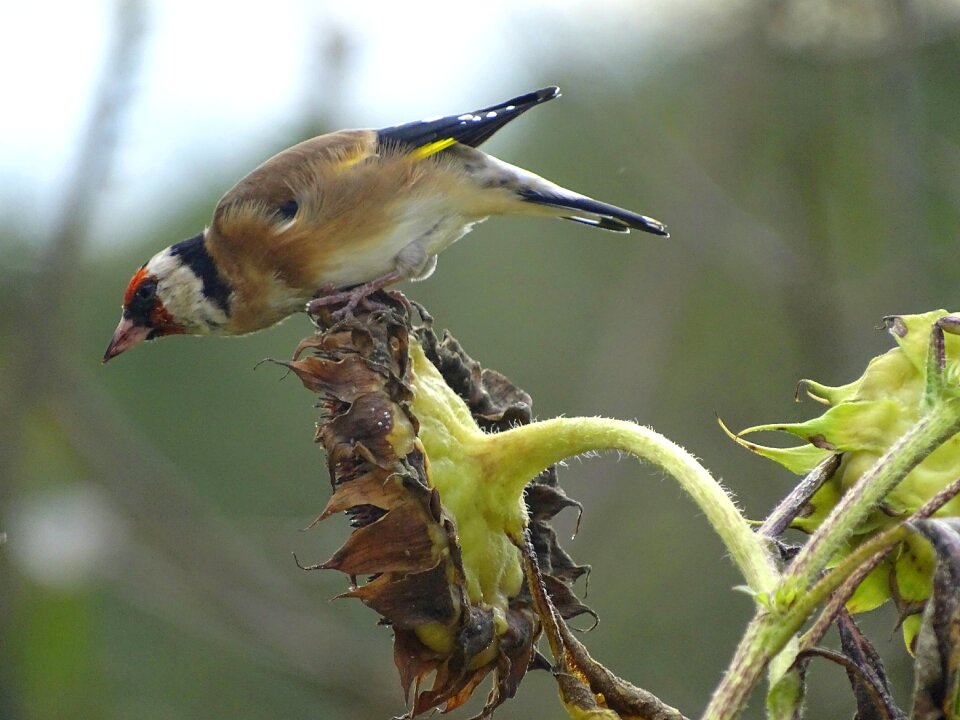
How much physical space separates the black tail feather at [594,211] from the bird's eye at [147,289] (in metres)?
1.42

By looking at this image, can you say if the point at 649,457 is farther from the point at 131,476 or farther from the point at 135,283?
the point at 131,476

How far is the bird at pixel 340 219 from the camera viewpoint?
13.3 ft

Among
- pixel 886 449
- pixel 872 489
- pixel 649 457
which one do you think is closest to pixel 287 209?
pixel 649 457

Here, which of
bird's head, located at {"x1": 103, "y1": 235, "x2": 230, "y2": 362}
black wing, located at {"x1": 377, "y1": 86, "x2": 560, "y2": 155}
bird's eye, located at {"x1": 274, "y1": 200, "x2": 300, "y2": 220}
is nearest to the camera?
bird's eye, located at {"x1": 274, "y1": 200, "x2": 300, "y2": 220}

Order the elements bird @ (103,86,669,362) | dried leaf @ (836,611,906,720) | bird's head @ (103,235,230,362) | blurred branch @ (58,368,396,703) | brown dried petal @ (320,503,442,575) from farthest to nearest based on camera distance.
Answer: blurred branch @ (58,368,396,703) → bird's head @ (103,235,230,362) → bird @ (103,86,669,362) → brown dried petal @ (320,503,442,575) → dried leaf @ (836,611,906,720)

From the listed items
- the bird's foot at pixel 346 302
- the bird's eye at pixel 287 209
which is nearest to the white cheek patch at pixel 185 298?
the bird's eye at pixel 287 209

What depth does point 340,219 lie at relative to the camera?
4059 mm

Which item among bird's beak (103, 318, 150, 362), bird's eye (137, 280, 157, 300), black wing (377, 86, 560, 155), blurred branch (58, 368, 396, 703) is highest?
black wing (377, 86, 560, 155)

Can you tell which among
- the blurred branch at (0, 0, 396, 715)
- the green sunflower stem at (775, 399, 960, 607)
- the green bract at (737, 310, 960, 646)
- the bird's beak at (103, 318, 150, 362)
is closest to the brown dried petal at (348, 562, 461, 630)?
the green bract at (737, 310, 960, 646)

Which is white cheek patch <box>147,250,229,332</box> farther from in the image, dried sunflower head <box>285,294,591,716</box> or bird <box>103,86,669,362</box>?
dried sunflower head <box>285,294,591,716</box>

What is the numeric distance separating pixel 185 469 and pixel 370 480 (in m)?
12.7

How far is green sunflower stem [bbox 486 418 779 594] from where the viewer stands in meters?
1.41

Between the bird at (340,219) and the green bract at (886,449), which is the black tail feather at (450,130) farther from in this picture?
the green bract at (886,449)

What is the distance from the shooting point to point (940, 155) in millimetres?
6199
